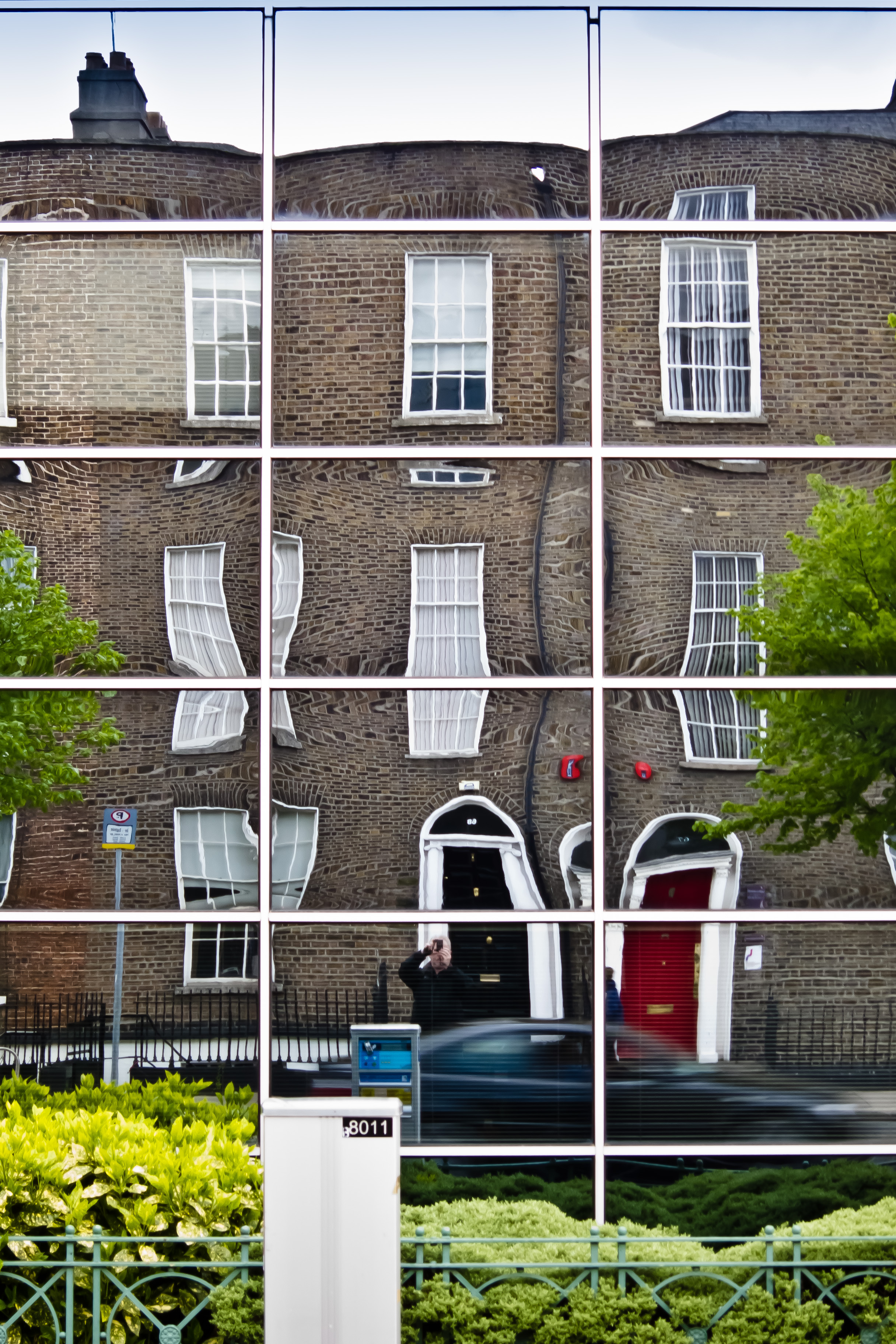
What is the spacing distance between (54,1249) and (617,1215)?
153 inches

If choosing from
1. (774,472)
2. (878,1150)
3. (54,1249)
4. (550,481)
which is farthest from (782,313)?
A: (54,1249)

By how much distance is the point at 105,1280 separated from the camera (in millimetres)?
6625

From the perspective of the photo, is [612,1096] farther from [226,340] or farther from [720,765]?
[226,340]

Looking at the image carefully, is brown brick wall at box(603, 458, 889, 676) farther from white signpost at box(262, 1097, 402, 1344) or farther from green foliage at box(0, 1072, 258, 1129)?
white signpost at box(262, 1097, 402, 1344)

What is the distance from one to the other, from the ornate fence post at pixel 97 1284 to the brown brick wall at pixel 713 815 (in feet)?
13.3

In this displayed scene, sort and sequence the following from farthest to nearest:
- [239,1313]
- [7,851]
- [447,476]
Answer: [447,476]
[7,851]
[239,1313]

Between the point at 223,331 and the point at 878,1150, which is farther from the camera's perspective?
the point at 223,331

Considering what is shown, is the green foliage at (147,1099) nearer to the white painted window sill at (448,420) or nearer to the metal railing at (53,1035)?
the metal railing at (53,1035)

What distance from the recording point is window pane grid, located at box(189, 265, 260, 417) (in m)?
9.26

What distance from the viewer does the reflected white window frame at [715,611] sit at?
9.09 m

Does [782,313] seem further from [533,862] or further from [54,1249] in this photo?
[54,1249]

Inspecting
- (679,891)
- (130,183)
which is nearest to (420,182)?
(130,183)

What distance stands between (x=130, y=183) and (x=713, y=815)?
21.0 ft

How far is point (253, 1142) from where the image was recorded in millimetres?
8625
